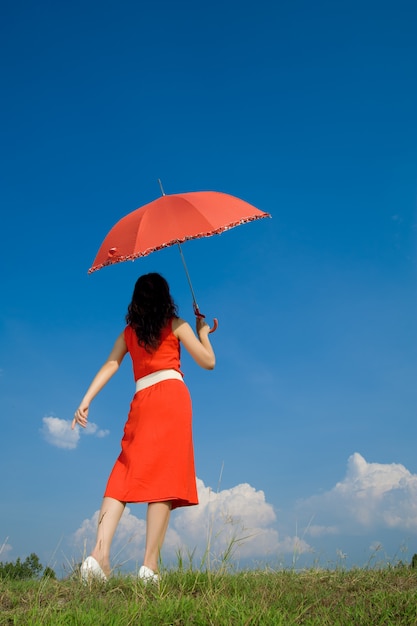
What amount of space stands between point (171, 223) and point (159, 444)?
219 cm

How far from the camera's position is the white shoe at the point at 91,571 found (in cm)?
633

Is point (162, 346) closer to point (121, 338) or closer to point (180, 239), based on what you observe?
point (121, 338)

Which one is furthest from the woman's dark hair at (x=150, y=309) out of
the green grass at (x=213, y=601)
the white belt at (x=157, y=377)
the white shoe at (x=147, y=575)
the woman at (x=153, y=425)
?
the green grass at (x=213, y=601)

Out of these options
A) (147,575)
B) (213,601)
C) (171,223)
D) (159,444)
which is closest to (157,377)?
(159,444)

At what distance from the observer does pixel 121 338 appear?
23.8 ft

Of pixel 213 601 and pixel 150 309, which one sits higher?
pixel 150 309

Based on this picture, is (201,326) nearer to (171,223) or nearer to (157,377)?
(157,377)

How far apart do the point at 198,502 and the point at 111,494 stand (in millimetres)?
845

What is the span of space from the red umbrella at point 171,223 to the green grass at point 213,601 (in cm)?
260

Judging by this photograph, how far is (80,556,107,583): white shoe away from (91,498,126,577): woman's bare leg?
0.33ft

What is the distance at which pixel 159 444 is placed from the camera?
663cm

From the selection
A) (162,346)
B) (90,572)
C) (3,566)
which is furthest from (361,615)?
(3,566)

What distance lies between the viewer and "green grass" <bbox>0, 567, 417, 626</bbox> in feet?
16.8

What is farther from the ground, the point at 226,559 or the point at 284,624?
the point at 226,559
